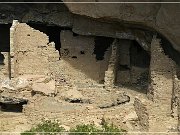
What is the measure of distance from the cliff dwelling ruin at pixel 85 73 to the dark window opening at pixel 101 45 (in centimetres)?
2

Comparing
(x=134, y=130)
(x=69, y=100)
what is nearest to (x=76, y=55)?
(x=69, y=100)

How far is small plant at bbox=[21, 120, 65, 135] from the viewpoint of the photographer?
459 inches

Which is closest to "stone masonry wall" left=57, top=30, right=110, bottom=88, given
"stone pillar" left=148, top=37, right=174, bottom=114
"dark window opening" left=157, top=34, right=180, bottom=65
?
"stone pillar" left=148, top=37, right=174, bottom=114

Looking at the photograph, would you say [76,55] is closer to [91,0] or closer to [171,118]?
[91,0]

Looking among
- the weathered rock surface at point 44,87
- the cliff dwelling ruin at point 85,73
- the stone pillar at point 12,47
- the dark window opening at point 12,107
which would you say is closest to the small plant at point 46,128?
the cliff dwelling ruin at point 85,73

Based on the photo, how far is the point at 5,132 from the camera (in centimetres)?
1209

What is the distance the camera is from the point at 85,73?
15.0 m

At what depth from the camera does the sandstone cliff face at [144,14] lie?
1209 cm

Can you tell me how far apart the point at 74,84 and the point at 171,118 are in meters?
3.08

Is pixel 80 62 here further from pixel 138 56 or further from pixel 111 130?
pixel 111 130

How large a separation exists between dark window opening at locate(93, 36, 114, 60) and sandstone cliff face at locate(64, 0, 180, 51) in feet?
6.92

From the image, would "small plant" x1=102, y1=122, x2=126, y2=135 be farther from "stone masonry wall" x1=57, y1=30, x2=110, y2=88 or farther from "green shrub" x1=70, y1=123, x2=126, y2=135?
"stone masonry wall" x1=57, y1=30, x2=110, y2=88

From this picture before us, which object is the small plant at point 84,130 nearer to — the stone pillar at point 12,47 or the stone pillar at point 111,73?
the stone pillar at point 111,73

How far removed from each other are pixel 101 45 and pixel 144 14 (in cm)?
330
